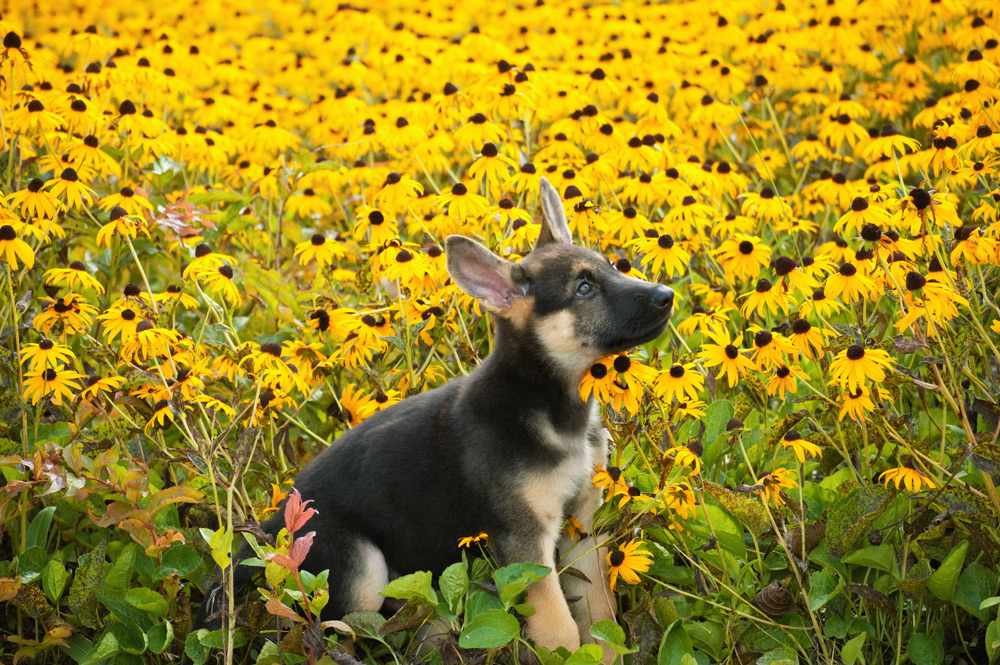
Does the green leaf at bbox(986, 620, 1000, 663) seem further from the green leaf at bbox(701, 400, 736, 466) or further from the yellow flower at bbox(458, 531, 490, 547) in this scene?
the yellow flower at bbox(458, 531, 490, 547)

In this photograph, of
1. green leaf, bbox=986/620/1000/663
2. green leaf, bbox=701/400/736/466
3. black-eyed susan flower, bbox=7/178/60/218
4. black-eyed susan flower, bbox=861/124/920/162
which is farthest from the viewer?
black-eyed susan flower, bbox=861/124/920/162

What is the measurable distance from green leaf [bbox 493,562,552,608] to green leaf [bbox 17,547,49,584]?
2.34 metres

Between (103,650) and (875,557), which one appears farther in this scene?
(103,650)

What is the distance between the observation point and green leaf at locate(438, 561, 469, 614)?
3932 mm

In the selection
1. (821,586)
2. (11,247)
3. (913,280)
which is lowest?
(821,586)

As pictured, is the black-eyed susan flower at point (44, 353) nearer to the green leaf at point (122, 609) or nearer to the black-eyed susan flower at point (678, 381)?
the green leaf at point (122, 609)

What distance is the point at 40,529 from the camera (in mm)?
4750

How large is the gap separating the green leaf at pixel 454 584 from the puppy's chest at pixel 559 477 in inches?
15.4

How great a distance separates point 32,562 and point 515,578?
245cm

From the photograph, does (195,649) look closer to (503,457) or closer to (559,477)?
(503,457)

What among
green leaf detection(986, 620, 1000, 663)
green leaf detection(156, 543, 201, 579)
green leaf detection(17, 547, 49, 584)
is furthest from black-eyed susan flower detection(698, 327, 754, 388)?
green leaf detection(17, 547, 49, 584)

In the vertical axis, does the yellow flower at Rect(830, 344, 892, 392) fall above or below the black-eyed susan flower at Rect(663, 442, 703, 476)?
above

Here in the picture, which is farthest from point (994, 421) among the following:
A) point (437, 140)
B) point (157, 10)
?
point (157, 10)

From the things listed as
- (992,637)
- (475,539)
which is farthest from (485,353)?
(992,637)
